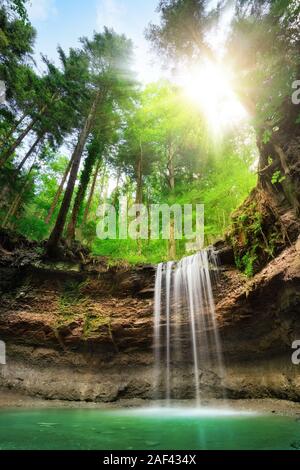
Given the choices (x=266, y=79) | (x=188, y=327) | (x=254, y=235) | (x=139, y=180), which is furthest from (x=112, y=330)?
(x=139, y=180)

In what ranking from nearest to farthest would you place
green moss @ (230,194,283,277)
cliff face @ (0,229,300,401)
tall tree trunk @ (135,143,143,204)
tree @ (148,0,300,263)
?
tree @ (148,0,300,263)
cliff face @ (0,229,300,401)
green moss @ (230,194,283,277)
tall tree trunk @ (135,143,143,204)

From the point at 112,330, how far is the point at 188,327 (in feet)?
8.69

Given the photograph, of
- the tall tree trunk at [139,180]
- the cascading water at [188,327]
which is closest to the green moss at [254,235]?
the cascading water at [188,327]

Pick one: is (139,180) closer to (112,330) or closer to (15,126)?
(15,126)

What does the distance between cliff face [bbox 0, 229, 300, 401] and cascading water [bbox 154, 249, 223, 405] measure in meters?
0.25

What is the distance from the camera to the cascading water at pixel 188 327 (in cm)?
968

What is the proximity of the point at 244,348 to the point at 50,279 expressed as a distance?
737 centimetres

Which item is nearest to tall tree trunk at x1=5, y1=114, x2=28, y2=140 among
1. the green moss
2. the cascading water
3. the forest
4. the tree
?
the forest

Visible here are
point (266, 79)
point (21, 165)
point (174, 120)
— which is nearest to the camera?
point (266, 79)

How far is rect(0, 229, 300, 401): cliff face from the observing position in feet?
26.9

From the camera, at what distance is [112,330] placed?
33.8ft

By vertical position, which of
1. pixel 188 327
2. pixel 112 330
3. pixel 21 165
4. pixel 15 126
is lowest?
pixel 112 330

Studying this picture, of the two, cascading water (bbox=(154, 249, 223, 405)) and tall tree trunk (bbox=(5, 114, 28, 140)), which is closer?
cascading water (bbox=(154, 249, 223, 405))

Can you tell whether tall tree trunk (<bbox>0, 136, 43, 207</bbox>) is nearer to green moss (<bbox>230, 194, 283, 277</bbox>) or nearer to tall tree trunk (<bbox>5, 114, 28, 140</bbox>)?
tall tree trunk (<bbox>5, 114, 28, 140</bbox>)
